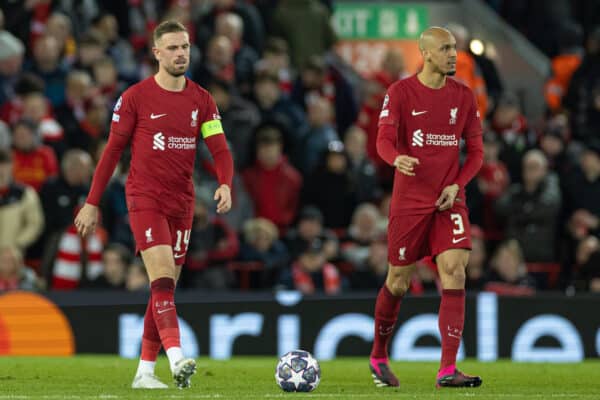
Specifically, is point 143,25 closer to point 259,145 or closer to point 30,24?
point 30,24

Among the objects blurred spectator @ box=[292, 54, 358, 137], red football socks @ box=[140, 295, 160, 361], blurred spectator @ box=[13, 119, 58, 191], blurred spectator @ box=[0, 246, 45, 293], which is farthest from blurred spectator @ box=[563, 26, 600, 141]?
red football socks @ box=[140, 295, 160, 361]

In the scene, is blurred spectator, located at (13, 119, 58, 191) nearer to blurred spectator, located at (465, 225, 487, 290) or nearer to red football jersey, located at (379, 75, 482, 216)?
blurred spectator, located at (465, 225, 487, 290)

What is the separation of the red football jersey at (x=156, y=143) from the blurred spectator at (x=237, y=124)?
742cm

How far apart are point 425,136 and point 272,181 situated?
6897mm

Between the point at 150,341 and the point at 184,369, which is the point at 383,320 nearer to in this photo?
the point at 150,341

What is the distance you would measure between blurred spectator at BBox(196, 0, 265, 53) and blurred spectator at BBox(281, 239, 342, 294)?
4108mm

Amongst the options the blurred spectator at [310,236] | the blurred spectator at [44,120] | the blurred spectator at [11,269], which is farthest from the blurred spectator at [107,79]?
the blurred spectator at [11,269]

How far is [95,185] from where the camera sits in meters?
10.5

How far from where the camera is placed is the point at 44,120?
681 inches

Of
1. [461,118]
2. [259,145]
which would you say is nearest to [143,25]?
[259,145]

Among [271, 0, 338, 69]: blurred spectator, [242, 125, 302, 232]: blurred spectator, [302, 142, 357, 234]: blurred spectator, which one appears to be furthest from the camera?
[271, 0, 338, 69]: blurred spectator

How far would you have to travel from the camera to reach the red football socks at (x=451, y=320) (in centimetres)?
1076

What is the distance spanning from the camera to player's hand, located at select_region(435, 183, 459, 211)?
10781 mm

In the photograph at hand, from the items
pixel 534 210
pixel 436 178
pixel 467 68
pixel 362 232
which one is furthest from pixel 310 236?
pixel 436 178
